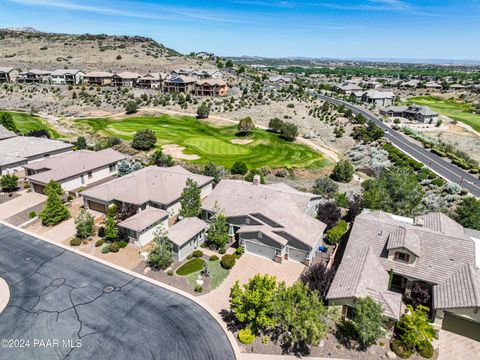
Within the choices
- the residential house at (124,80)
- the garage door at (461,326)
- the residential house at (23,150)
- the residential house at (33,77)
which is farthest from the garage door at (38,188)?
the residential house at (33,77)

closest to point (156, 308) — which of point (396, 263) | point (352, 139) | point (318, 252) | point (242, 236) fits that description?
point (242, 236)

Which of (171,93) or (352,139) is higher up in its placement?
(171,93)

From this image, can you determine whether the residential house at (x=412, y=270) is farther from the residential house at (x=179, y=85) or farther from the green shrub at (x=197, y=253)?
the residential house at (x=179, y=85)

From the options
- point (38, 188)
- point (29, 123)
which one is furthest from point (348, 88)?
point (38, 188)

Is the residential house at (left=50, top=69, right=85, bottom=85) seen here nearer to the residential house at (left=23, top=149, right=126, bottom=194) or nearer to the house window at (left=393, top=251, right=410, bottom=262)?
the residential house at (left=23, top=149, right=126, bottom=194)

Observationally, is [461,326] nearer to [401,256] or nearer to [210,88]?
[401,256]

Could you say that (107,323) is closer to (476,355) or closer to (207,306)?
(207,306)

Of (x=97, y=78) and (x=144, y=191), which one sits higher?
(x=97, y=78)
